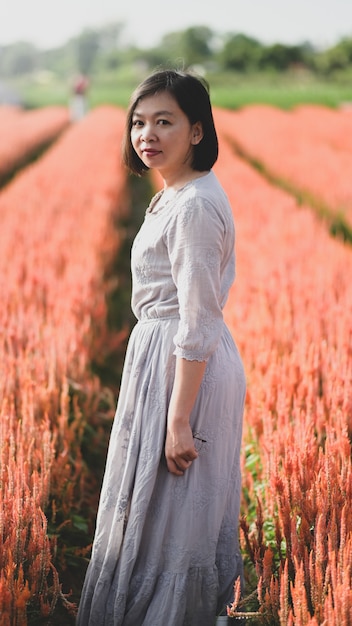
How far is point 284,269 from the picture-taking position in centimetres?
432

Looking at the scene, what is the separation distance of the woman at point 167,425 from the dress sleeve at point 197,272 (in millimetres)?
15

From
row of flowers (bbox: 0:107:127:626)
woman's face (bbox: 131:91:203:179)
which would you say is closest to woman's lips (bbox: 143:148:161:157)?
woman's face (bbox: 131:91:203:179)

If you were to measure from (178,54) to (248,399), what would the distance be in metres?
70.2

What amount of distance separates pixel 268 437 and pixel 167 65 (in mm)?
1090

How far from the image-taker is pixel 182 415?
1587mm

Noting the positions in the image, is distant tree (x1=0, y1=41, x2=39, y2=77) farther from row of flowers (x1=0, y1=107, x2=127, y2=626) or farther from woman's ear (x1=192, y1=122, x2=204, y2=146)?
woman's ear (x1=192, y1=122, x2=204, y2=146)

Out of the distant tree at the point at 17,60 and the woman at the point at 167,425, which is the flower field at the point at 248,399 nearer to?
the woman at the point at 167,425

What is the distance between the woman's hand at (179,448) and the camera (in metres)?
1.61

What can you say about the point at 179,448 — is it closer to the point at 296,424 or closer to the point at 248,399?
the point at 296,424

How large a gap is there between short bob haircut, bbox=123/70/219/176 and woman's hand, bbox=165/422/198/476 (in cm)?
59

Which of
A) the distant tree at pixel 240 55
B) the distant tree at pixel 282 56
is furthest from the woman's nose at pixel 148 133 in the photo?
the distant tree at pixel 240 55

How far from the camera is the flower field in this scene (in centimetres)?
170

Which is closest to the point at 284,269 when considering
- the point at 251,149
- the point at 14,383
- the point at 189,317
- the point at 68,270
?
the point at 68,270

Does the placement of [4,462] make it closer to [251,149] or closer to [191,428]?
[191,428]
